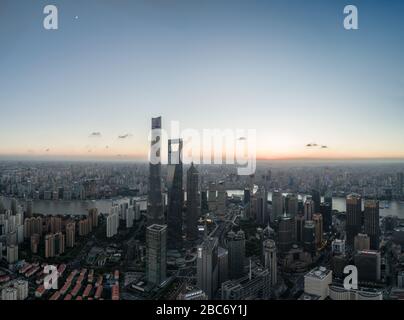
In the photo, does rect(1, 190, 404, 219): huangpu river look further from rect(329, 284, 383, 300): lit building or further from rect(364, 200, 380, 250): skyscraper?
rect(329, 284, 383, 300): lit building

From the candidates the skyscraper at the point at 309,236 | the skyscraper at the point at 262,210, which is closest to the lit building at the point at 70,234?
the skyscraper at the point at 262,210

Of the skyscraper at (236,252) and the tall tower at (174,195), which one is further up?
the tall tower at (174,195)

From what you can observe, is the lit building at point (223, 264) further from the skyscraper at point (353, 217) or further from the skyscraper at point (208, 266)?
the skyscraper at point (353, 217)

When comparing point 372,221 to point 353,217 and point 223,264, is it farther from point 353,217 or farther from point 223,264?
point 223,264

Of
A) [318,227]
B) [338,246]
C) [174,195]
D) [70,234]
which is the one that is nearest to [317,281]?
[338,246]

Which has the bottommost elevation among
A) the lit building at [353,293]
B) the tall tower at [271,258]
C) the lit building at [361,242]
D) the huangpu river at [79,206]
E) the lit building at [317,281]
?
the tall tower at [271,258]
